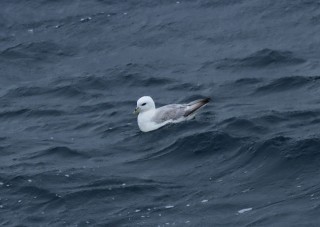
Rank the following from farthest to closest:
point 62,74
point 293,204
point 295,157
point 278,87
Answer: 1. point 62,74
2. point 278,87
3. point 295,157
4. point 293,204

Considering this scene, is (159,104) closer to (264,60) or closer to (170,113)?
(170,113)

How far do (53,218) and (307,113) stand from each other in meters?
6.08

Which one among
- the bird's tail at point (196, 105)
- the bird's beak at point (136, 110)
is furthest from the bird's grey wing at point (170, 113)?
the bird's beak at point (136, 110)

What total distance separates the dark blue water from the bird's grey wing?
0.75 ft

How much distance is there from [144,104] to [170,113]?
27.0 inches

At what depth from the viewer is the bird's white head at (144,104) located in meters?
24.2

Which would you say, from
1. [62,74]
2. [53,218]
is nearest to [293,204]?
[53,218]

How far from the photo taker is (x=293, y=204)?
18.5 m

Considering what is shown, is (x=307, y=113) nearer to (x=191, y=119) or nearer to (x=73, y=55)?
(x=191, y=119)

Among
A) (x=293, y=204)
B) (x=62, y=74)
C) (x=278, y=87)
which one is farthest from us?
(x=62, y=74)

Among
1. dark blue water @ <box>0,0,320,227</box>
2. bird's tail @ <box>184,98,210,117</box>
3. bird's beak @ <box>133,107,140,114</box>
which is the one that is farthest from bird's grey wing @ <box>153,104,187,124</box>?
bird's beak @ <box>133,107,140,114</box>

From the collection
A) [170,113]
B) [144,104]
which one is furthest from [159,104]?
[170,113]

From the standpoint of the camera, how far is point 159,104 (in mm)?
25781

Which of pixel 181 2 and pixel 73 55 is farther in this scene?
pixel 181 2
